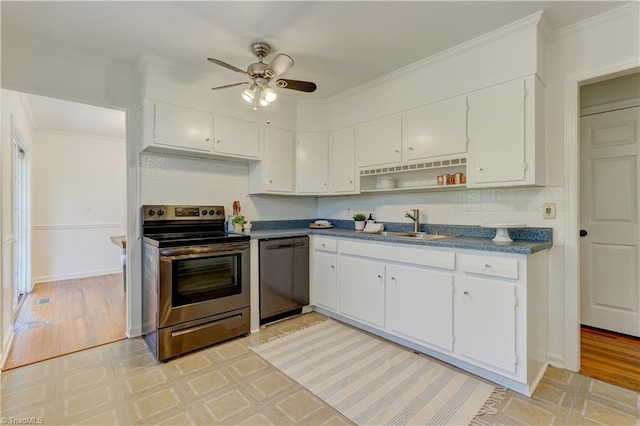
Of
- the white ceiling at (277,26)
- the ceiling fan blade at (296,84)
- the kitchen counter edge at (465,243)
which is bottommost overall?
the kitchen counter edge at (465,243)

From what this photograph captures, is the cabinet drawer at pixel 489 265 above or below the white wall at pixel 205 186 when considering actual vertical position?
below

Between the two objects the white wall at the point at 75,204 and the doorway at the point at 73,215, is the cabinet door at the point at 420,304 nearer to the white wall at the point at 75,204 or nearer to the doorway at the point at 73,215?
the doorway at the point at 73,215

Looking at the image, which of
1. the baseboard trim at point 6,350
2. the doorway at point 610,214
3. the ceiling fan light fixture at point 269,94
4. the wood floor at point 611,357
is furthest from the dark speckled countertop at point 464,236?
the baseboard trim at point 6,350

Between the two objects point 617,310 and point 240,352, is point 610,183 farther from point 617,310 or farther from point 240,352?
point 240,352

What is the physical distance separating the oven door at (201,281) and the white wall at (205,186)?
839mm

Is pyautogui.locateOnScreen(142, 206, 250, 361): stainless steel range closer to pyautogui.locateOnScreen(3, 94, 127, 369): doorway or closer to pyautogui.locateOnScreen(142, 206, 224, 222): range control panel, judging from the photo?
pyautogui.locateOnScreen(142, 206, 224, 222): range control panel

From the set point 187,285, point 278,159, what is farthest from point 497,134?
point 187,285

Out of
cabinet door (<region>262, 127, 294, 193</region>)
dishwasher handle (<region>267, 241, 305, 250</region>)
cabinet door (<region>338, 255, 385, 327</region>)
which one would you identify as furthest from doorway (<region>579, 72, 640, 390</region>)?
cabinet door (<region>262, 127, 294, 193</region>)

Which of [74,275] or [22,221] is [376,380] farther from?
[74,275]

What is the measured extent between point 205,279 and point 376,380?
5.37ft

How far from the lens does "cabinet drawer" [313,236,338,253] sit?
Result: 321 cm

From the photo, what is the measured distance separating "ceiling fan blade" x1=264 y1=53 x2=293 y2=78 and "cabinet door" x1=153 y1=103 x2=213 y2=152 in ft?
3.24

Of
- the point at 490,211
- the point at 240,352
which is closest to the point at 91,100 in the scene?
the point at 240,352

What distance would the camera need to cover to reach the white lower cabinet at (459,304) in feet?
6.51
